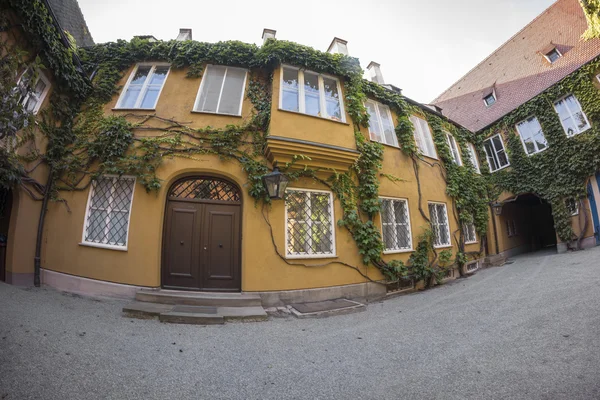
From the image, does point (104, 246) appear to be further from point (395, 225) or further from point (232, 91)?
point (395, 225)

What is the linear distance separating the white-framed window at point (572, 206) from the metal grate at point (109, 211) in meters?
17.2

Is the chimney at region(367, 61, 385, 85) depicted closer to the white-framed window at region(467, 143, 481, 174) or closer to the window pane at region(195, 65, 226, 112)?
the white-framed window at region(467, 143, 481, 174)

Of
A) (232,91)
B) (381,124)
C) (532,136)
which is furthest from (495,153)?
(232,91)

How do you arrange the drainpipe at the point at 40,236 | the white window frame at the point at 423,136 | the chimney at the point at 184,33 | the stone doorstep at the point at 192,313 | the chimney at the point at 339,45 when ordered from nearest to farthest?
1. the stone doorstep at the point at 192,313
2. the drainpipe at the point at 40,236
3. the chimney at the point at 184,33
4. the chimney at the point at 339,45
5. the white window frame at the point at 423,136

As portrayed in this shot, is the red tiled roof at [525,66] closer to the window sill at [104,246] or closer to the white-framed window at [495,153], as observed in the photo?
the white-framed window at [495,153]

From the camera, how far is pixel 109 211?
19.4ft

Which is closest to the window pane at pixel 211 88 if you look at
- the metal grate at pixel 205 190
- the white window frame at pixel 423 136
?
the metal grate at pixel 205 190

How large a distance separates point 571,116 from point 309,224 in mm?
13728

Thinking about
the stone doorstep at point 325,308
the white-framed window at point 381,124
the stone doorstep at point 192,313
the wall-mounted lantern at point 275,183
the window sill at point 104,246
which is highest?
the white-framed window at point 381,124

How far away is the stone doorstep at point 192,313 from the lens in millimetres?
4336

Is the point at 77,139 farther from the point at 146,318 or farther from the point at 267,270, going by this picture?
the point at 267,270

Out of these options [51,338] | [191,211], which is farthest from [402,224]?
[51,338]

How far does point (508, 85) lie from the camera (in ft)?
50.1

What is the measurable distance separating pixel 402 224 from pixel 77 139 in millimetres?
9776
